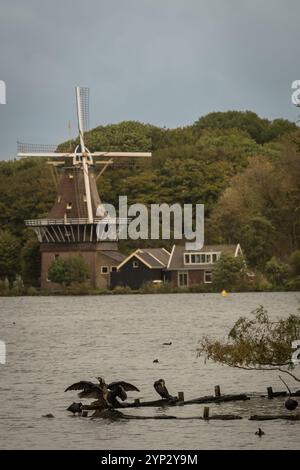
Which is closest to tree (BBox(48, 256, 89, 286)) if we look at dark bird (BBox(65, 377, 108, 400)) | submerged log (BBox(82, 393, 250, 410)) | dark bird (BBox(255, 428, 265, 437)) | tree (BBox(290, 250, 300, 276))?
tree (BBox(290, 250, 300, 276))

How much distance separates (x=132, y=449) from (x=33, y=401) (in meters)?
7.63

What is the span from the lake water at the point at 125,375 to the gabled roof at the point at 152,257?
23.1 meters

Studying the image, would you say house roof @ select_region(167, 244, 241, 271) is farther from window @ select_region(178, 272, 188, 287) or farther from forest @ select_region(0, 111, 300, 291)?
forest @ select_region(0, 111, 300, 291)

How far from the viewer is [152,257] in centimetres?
10712

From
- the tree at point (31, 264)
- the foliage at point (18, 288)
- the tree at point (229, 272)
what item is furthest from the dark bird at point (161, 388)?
the tree at point (31, 264)

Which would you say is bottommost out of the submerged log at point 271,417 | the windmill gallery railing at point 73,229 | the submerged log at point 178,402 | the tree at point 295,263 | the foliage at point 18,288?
the submerged log at point 271,417

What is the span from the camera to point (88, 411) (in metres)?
31.5

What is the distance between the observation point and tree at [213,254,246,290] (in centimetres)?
9975

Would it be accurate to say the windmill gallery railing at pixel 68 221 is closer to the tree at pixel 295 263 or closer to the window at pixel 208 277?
the window at pixel 208 277

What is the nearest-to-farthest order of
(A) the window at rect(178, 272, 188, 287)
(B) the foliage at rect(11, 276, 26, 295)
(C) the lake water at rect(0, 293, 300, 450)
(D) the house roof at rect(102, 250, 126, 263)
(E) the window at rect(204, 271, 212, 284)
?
(C) the lake water at rect(0, 293, 300, 450)
(D) the house roof at rect(102, 250, 126, 263)
(B) the foliage at rect(11, 276, 26, 295)
(E) the window at rect(204, 271, 212, 284)
(A) the window at rect(178, 272, 188, 287)

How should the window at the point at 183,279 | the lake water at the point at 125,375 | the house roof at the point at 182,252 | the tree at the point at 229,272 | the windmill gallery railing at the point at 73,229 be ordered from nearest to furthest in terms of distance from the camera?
1. the lake water at the point at 125,375
2. the tree at the point at 229,272
3. the windmill gallery railing at the point at 73,229
4. the house roof at the point at 182,252
5. the window at the point at 183,279

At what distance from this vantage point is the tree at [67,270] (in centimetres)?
10326

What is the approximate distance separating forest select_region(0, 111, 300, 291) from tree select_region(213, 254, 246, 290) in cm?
174
